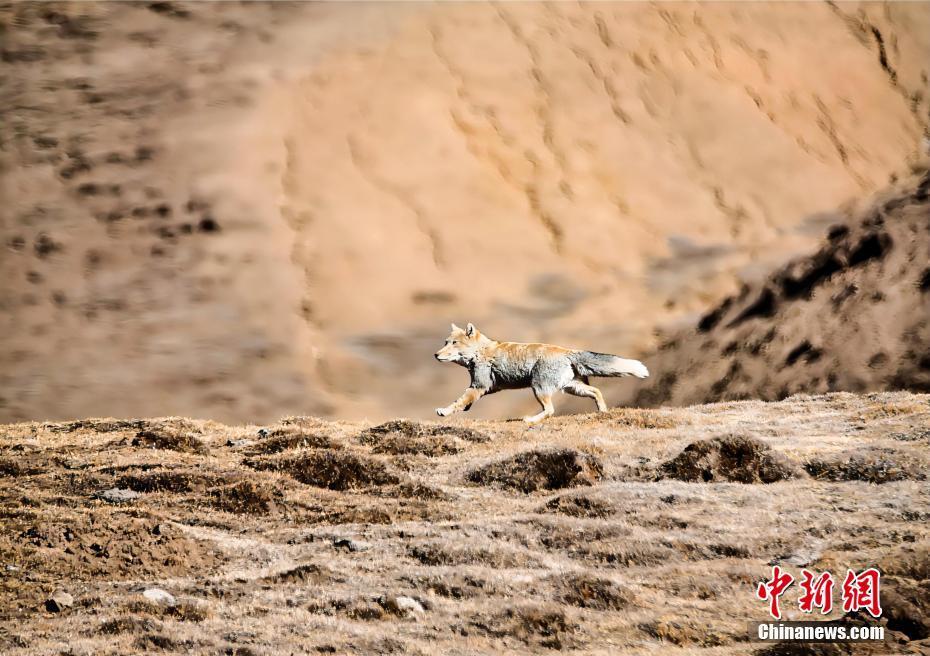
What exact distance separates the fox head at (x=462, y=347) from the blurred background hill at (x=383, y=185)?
5.78 metres

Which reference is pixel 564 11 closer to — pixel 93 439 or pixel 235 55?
pixel 235 55

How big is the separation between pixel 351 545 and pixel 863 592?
3.97 m

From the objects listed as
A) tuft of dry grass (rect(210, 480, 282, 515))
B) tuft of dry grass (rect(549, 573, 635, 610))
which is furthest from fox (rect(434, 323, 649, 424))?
tuft of dry grass (rect(549, 573, 635, 610))

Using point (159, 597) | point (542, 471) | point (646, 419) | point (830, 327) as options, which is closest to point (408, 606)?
point (159, 597)

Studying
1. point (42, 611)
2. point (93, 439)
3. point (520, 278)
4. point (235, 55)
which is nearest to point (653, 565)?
point (42, 611)

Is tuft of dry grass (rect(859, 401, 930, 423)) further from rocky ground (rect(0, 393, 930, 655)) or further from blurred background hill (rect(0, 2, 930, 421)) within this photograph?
blurred background hill (rect(0, 2, 930, 421))

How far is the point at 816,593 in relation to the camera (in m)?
6.70

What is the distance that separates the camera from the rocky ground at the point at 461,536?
6.42m

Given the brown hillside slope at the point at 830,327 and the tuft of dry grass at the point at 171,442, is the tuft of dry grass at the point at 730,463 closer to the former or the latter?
the tuft of dry grass at the point at 171,442

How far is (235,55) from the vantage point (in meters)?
25.4

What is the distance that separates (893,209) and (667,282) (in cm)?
517

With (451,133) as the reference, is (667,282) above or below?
below

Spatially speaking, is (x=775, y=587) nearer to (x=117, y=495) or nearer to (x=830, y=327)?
(x=117, y=495)

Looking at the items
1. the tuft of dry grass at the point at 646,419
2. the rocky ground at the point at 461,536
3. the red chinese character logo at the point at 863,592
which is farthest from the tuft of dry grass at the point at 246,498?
the red chinese character logo at the point at 863,592
